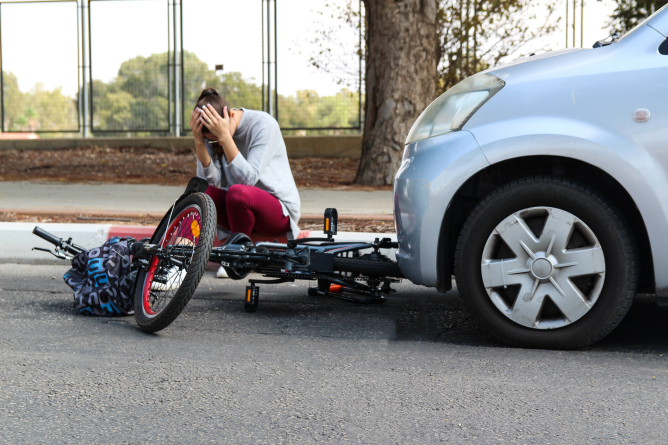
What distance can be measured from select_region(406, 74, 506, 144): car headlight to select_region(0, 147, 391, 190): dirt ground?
613 cm

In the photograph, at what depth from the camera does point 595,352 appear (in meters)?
3.29

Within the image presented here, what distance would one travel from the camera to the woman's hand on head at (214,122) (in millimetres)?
4152

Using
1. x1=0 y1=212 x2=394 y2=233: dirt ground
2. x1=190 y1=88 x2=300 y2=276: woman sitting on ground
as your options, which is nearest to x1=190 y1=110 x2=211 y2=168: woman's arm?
x1=190 y1=88 x2=300 y2=276: woman sitting on ground

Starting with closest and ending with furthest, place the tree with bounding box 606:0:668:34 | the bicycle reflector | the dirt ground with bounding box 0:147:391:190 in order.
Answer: the bicycle reflector < the dirt ground with bounding box 0:147:391:190 < the tree with bounding box 606:0:668:34

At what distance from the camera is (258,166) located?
4.44 metres

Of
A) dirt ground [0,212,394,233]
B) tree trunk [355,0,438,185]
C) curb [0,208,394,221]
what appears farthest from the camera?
tree trunk [355,0,438,185]

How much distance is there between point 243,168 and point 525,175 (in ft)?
5.53

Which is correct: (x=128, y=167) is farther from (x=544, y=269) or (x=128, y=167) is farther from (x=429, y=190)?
(x=544, y=269)

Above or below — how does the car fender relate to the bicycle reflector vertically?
above

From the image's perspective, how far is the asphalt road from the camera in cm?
238

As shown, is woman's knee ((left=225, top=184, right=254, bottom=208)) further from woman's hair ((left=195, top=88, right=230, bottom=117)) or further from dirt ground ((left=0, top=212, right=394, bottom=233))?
dirt ground ((left=0, top=212, right=394, bottom=233))

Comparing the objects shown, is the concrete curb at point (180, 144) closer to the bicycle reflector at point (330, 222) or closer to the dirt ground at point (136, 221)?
the dirt ground at point (136, 221)

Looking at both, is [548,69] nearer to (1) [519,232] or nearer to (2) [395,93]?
(1) [519,232]

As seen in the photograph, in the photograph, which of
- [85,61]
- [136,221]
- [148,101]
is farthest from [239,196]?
[85,61]
